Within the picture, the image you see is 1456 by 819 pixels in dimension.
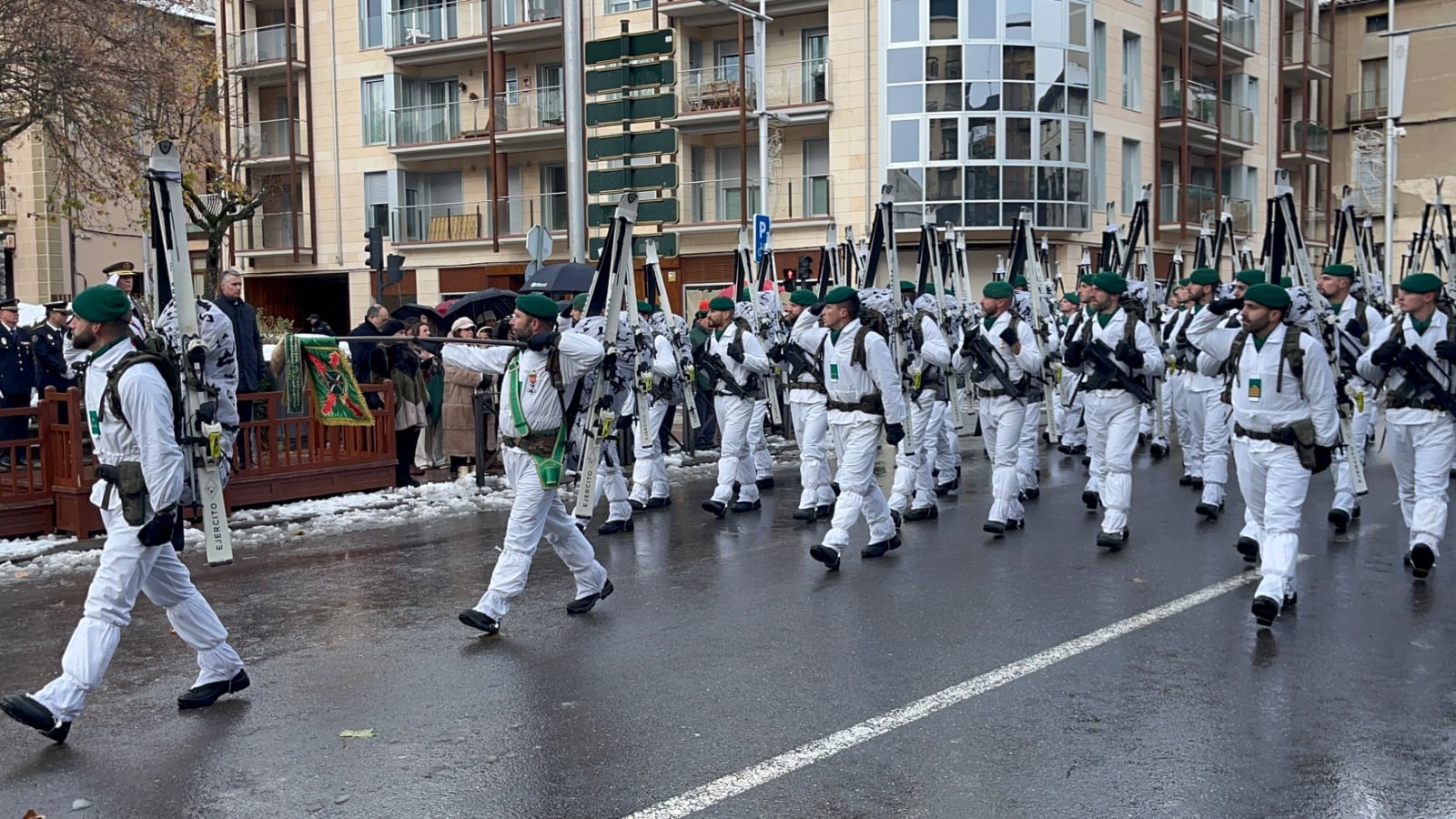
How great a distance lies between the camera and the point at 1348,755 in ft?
17.7

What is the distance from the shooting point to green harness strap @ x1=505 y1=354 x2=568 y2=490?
25.5 feet

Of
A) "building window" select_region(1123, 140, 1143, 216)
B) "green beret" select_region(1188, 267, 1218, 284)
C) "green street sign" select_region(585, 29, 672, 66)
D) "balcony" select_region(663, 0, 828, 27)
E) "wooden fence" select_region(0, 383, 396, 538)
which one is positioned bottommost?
"wooden fence" select_region(0, 383, 396, 538)

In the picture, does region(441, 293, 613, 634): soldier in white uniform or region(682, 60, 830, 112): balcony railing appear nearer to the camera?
region(441, 293, 613, 634): soldier in white uniform

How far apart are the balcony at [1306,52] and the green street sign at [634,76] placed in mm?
36127

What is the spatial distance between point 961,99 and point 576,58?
1862cm

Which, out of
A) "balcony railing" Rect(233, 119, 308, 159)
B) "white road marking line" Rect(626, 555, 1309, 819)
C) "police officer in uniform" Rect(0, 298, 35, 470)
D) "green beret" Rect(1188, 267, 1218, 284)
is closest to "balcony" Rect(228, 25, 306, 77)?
"balcony railing" Rect(233, 119, 308, 159)

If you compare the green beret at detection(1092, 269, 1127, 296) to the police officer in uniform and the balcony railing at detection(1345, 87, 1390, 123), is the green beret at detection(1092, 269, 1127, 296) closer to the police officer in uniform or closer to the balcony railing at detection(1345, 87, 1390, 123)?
the police officer in uniform

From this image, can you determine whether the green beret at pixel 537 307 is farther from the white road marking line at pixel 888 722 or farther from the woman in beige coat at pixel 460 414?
the woman in beige coat at pixel 460 414

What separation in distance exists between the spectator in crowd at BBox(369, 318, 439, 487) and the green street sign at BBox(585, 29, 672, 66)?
3962mm

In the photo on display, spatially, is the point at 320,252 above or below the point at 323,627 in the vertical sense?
above

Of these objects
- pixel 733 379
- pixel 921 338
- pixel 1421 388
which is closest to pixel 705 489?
pixel 733 379

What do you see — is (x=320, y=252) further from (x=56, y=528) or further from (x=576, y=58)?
(x=56, y=528)

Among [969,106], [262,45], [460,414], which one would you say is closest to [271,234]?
[262,45]

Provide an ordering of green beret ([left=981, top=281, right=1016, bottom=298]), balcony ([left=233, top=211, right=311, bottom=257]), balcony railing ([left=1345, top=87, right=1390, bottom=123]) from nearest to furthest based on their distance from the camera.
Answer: green beret ([left=981, top=281, right=1016, bottom=298]) → balcony ([left=233, top=211, right=311, bottom=257]) → balcony railing ([left=1345, top=87, right=1390, bottom=123])
